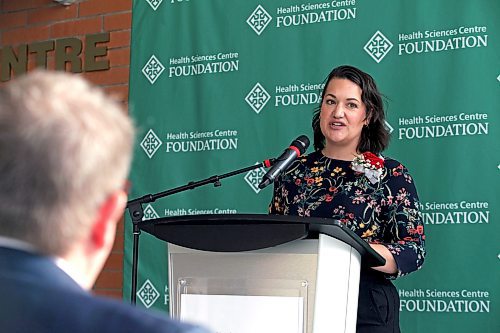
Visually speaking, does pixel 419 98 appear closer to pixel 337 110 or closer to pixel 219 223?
pixel 337 110

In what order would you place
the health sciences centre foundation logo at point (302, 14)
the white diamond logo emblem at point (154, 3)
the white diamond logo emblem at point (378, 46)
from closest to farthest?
1. the white diamond logo emblem at point (378, 46)
2. the health sciences centre foundation logo at point (302, 14)
3. the white diamond logo emblem at point (154, 3)

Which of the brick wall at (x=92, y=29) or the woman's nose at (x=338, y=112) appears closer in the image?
the woman's nose at (x=338, y=112)

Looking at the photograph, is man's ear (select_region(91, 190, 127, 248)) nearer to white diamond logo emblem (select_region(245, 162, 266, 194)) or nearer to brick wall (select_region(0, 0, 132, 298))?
white diamond logo emblem (select_region(245, 162, 266, 194))

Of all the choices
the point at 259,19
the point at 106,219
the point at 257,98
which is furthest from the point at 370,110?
the point at 106,219

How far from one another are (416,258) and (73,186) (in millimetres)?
1702

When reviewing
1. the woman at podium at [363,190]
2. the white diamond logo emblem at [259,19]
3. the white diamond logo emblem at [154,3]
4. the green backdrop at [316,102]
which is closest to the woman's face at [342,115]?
the woman at podium at [363,190]

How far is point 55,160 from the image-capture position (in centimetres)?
77

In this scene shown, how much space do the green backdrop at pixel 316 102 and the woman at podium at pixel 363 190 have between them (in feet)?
2.89

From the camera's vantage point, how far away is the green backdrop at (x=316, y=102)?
343 cm

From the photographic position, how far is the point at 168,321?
0.75 meters

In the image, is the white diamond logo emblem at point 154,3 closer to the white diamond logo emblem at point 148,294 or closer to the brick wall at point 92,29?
the brick wall at point 92,29

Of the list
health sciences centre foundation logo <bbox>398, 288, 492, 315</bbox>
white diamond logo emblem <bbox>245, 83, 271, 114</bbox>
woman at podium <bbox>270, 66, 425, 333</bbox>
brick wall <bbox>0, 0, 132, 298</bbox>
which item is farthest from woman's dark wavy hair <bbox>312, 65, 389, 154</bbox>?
brick wall <bbox>0, 0, 132, 298</bbox>

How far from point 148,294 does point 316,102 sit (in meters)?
1.33

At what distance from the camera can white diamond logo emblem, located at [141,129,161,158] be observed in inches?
168
